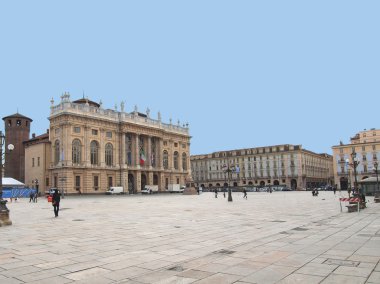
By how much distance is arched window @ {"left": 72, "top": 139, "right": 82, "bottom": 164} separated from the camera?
64688mm

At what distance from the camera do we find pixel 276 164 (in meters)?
118

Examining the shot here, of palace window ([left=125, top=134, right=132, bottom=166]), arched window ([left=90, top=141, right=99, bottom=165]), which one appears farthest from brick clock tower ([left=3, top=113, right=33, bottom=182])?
palace window ([left=125, top=134, right=132, bottom=166])

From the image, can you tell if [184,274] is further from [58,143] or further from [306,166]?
[306,166]

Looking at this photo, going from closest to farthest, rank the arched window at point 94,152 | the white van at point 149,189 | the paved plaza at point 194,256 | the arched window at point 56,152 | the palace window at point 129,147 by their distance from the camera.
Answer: the paved plaza at point 194,256 < the arched window at point 56,152 < the arched window at point 94,152 < the white van at point 149,189 < the palace window at point 129,147

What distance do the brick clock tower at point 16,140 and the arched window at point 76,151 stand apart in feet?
65.1

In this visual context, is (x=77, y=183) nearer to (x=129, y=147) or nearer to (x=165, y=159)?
(x=129, y=147)

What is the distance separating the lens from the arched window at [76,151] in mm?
64688

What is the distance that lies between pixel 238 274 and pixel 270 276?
0.59 meters

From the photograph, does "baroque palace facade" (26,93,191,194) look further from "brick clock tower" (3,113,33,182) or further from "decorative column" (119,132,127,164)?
"brick clock tower" (3,113,33,182)

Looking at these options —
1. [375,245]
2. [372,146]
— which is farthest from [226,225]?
[372,146]

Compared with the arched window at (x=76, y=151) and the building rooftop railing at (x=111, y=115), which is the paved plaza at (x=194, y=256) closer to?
the arched window at (x=76, y=151)

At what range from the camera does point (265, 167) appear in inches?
4729

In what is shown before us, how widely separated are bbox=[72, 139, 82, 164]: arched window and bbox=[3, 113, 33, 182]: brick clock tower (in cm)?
1985

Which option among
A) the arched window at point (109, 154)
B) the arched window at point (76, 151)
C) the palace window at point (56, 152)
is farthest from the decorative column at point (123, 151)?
the palace window at point (56, 152)
